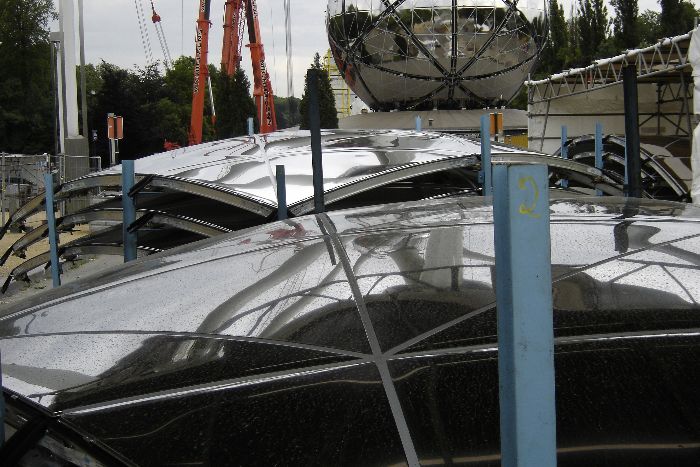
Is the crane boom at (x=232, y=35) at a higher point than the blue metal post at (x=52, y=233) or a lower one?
higher

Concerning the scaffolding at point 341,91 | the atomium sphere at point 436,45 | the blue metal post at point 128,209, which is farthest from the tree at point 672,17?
the blue metal post at point 128,209

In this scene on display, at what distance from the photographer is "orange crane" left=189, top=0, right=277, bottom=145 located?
34.0 meters

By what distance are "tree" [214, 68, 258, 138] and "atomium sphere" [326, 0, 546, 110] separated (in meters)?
18.3

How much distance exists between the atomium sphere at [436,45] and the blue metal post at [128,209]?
15800 millimetres

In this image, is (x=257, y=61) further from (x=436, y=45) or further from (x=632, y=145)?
(x=632, y=145)

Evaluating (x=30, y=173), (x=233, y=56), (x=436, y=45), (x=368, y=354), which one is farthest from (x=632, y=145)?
(x=233, y=56)

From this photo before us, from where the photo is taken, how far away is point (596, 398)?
5.39 feet

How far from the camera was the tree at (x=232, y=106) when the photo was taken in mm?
41562

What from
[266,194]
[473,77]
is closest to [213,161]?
[266,194]

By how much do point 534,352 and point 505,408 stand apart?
0.10 metres

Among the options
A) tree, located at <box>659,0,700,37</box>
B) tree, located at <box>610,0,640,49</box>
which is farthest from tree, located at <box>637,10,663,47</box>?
tree, located at <box>659,0,700,37</box>

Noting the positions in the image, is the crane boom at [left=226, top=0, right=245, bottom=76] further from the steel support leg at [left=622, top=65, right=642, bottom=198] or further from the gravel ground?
the steel support leg at [left=622, top=65, right=642, bottom=198]

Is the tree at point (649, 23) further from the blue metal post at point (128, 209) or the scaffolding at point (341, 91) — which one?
the blue metal post at point (128, 209)

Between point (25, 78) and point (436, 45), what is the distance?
5416cm
